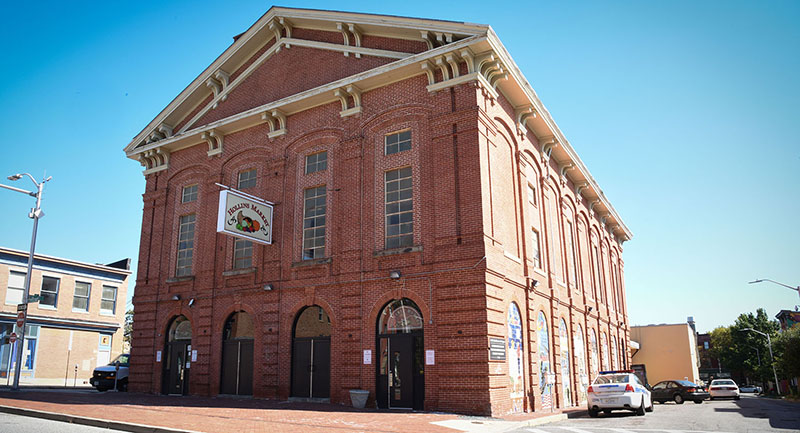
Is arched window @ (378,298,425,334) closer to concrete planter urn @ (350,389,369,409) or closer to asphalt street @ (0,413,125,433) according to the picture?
concrete planter urn @ (350,389,369,409)

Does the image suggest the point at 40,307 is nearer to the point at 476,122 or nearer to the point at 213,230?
the point at 213,230

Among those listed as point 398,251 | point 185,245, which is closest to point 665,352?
point 398,251

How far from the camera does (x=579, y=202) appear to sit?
30.8m

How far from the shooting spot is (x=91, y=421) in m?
12.3

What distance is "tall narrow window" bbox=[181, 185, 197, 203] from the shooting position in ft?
82.8

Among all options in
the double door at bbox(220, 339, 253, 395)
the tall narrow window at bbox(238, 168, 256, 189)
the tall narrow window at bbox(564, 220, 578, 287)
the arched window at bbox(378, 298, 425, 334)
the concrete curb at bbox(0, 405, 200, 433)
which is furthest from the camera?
the tall narrow window at bbox(564, 220, 578, 287)

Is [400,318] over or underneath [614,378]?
over

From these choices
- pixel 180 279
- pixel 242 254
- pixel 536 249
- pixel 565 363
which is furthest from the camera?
pixel 565 363

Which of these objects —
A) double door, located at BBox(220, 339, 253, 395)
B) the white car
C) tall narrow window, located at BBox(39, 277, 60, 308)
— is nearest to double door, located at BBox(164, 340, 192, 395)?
double door, located at BBox(220, 339, 253, 395)

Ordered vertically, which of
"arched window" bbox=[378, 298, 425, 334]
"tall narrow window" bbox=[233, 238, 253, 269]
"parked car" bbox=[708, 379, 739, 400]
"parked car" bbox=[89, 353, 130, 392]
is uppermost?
"tall narrow window" bbox=[233, 238, 253, 269]

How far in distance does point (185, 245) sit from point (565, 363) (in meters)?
17.0

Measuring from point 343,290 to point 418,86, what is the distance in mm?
7301

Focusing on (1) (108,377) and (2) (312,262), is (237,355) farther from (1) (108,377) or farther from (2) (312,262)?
(1) (108,377)

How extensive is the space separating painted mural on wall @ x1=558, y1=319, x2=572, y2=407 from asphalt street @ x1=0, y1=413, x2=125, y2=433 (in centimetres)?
1739
